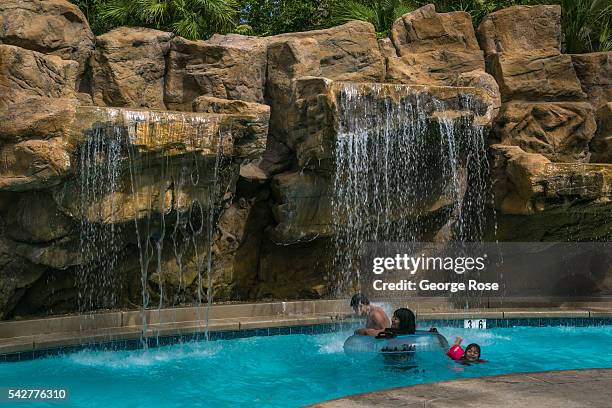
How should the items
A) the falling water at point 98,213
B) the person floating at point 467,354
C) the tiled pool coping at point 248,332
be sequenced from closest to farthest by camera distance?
the person floating at point 467,354, the tiled pool coping at point 248,332, the falling water at point 98,213

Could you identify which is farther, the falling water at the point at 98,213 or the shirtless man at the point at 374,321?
the falling water at the point at 98,213

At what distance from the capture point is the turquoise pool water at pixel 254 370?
7980 mm

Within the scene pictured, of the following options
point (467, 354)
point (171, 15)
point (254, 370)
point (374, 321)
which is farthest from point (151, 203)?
point (171, 15)

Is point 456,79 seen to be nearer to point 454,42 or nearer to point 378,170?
point 454,42

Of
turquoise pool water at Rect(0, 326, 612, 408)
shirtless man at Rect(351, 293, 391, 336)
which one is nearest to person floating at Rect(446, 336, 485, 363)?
turquoise pool water at Rect(0, 326, 612, 408)

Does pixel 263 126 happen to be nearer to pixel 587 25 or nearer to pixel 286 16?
pixel 587 25

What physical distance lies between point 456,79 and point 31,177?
7855 millimetres

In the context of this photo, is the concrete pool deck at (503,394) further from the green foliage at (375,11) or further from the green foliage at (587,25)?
the green foliage at (375,11)

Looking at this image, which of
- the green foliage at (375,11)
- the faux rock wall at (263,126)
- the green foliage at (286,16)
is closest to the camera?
the faux rock wall at (263,126)

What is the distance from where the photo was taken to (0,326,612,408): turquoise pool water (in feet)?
26.2

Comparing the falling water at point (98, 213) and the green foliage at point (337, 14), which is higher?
the green foliage at point (337, 14)

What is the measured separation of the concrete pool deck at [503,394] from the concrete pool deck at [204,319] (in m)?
5.25

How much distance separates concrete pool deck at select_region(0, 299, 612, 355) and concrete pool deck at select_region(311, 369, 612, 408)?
5.25 meters

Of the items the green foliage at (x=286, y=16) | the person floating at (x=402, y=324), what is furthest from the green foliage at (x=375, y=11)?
the person floating at (x=402, y=324)
